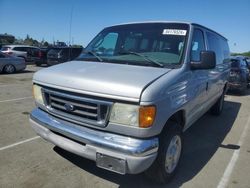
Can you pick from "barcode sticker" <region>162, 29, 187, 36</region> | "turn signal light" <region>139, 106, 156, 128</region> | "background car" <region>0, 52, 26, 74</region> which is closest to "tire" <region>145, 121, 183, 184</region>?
"turn signal light" <region>139, 106, 156, 128</region>

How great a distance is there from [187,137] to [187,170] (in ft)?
5.31

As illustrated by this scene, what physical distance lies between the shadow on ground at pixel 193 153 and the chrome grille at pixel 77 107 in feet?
2.81

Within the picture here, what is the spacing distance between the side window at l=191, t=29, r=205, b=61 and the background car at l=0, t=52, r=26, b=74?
13.9 metres

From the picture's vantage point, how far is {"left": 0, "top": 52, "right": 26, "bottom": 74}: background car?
622 inches

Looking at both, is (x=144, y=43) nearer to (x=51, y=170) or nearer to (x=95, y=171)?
(x=95, y=171)

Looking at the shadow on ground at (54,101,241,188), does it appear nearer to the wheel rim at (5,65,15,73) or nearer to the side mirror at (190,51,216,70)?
the side mirror at (190,51,216,70)

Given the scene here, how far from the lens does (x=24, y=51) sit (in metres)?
23.7

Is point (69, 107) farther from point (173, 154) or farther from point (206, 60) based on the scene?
point (206, 60)

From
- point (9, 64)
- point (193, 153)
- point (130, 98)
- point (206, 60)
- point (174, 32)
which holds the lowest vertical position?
point (9, 64)

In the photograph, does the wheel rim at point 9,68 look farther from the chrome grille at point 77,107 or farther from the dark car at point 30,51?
the chrome grille at point 77,107

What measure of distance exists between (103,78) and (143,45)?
1193 mm

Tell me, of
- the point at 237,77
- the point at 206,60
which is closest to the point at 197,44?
the point at 206,60

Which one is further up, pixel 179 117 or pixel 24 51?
pixel 179 117

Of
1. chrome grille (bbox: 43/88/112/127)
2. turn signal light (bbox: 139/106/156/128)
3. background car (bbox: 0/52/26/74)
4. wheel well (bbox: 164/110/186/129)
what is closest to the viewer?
turn signal light (bbox: 139/106/156/128)
